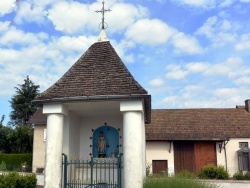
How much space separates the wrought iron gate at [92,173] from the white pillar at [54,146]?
35 cm

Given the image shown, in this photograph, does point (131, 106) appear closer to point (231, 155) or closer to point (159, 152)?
point (159, 152)

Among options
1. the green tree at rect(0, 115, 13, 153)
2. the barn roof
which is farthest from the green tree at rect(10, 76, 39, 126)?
the barn roof

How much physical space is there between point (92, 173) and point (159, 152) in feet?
55.2

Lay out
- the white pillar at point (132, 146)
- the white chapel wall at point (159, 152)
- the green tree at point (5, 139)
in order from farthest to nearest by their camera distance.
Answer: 1. the green tree at point (5, 139)
2. the white chapel wall at point (159, 152)
3. the white pillar at point (132, 146)

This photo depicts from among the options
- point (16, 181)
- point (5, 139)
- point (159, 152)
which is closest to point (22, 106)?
point (5, 139)

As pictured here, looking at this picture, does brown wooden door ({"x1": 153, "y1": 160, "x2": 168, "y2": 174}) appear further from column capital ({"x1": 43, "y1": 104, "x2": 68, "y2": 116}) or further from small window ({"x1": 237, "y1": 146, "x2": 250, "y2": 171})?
column capital ({"x1": 43, "y1": 104, "x2": 68, "y2": 116})

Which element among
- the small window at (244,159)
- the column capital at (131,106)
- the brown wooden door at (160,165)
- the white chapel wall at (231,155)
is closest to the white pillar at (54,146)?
the column capital at (131,106)

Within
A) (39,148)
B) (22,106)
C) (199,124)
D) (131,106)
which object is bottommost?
(39,148)

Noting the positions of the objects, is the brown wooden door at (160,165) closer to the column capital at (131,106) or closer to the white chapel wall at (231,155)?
the white chapel wall at (231,155)

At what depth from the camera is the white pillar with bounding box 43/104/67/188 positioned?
882cm

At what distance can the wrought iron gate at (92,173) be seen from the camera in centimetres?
900

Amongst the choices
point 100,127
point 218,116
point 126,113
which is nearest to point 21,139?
point 218,116

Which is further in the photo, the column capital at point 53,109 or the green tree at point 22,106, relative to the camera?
the green tree at point 22,106

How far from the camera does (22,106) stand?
5153 centimetres
